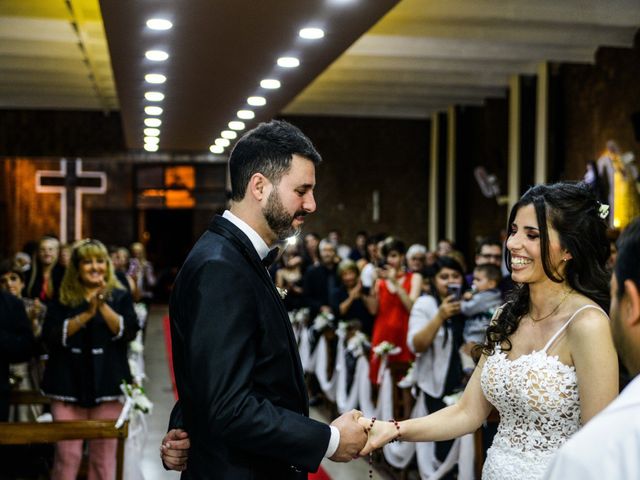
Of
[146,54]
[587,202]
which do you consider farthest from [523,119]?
[587,202]

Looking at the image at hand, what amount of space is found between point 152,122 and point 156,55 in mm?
4097

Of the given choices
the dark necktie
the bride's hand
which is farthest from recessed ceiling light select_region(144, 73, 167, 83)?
the dark necktie

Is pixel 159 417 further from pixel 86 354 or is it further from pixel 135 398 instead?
pixel 86 354

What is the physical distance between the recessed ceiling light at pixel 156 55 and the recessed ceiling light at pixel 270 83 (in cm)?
138

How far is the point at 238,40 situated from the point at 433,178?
43.0 feet

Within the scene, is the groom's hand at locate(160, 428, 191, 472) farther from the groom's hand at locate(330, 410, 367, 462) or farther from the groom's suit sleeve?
the groom's hand at locate(330, 410, 367, 462)

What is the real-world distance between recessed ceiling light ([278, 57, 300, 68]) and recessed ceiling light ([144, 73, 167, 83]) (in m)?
1.11

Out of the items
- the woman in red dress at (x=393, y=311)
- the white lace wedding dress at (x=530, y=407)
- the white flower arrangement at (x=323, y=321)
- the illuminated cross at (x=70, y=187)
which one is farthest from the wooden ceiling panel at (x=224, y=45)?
the illuminated cross at (x=70, y=187)

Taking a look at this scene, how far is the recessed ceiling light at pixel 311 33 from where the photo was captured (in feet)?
21.4

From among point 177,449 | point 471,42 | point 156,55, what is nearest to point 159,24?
point 156,55

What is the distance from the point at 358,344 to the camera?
8.42 metres

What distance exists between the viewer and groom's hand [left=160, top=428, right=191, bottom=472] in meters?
2.74

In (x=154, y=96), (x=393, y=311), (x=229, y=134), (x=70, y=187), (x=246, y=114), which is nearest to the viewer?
(x=393, y=311)

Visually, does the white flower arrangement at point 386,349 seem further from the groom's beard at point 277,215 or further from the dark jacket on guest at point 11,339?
the groom's beard at point 277,215
